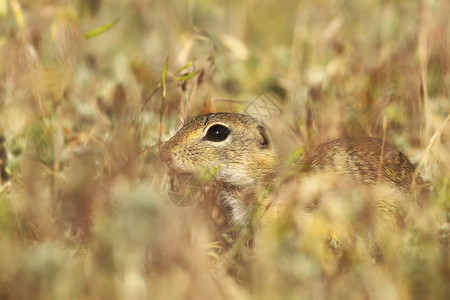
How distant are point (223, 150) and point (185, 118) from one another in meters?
0.33

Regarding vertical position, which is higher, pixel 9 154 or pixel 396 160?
pixel 9 154

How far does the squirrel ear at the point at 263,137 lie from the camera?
10.3 feet

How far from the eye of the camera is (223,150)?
3.06m

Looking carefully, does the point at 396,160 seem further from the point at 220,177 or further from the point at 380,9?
the point at 380,9

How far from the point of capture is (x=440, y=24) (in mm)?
4066

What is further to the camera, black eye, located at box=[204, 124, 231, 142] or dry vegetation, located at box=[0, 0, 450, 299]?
black eye, located at box=[204, 124, 231, 142]

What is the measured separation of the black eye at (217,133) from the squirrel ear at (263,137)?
0.14 m

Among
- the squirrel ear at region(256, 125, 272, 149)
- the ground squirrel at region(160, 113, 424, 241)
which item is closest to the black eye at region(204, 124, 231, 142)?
the ground squirrel at region(160, 113, 424, 241)

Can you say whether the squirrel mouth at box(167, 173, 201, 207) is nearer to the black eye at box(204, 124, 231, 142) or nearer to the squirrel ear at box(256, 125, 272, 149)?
the black eye at box(204, 124, 231, 142)

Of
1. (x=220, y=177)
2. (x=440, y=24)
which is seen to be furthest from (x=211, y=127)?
(x=440, y=24)

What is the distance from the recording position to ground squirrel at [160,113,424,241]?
2912 mm

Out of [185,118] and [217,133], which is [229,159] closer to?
[217,133]

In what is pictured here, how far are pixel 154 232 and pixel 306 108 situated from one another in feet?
6.19

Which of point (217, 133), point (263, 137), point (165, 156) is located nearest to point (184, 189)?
point (165, 156)
